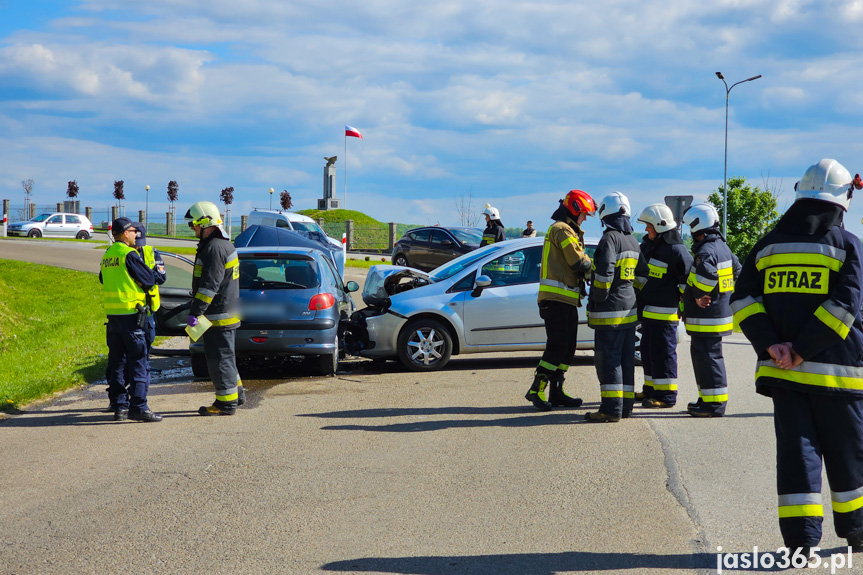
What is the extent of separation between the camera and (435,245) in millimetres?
25625

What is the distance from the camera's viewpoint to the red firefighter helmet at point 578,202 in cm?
780

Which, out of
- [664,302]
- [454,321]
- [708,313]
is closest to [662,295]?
[664,302]

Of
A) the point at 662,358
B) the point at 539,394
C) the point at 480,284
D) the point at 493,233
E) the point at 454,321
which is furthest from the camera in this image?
the point at 493,233

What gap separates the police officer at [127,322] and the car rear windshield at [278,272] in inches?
78.9

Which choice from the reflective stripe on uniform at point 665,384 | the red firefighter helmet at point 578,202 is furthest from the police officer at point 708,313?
the red firefighter helmet at point 578,202

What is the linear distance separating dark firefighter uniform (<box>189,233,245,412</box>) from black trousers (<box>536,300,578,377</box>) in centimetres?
298

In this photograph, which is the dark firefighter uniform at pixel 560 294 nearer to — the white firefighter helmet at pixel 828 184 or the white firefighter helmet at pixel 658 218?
the white firefighter helmet at pixel 658 218

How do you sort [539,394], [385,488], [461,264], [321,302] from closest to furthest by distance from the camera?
[385,488] → [539,394] → [321,302] → [461,264]

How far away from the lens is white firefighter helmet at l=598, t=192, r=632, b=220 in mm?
7602

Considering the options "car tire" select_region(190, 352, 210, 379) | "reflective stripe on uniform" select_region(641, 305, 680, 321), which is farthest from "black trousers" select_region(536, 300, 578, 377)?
"car tire" select_region(190, 352, 210, 379)

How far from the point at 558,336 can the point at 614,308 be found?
67cm

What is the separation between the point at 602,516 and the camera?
16.0ft

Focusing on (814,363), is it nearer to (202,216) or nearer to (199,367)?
(202,216)

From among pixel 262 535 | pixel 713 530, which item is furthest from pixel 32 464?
pixel 713 530
